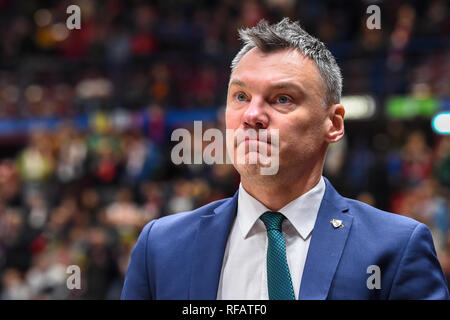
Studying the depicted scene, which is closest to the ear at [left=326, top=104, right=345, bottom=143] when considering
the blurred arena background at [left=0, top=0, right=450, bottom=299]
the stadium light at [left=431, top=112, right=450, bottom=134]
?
the blurred arena background at [left=0, top=0, right=450, bottom=299]

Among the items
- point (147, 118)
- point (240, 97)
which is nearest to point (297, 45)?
point (240, 97)

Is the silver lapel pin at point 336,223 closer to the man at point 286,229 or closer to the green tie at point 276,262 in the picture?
the man at point 286,229

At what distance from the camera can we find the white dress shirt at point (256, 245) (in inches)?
67.9

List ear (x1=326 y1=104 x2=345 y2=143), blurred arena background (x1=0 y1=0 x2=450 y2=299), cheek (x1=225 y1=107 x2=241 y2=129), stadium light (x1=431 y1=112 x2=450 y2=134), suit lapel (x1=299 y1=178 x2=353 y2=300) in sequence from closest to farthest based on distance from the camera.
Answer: suit lapel (x1=299 y1=178 x2=353 y2=300) < cheek (x1=225 y1=107 x2=241 y2=129) < ear (x1=326 y1=104 x2=345 y2=143) < blurred arena background (x1=0 y1=0 x2=450 y2=299) < stadium light (x1=431 y1=112 x2=450 y2=134)

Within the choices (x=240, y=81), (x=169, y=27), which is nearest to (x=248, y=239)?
(x=240, y=81)

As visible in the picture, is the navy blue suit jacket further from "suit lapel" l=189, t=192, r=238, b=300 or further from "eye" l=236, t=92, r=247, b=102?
"eye" l=236, t=92, r=247, b=102

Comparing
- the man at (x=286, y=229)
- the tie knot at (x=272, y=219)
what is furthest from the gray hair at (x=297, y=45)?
the tie knot at (x=272, y=219)

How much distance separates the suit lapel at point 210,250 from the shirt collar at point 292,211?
0.04 metres

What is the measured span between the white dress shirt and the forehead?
313 millimetres

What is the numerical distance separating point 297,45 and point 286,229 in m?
0.49

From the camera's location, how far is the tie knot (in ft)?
5.87

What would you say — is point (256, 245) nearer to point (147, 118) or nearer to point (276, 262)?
point (276, 262)

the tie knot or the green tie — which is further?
the tie knot

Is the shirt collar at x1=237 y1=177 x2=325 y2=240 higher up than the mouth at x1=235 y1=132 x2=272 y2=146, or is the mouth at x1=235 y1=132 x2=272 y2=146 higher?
the mouth at x1=235 y1=132 x2=272 y2=146
